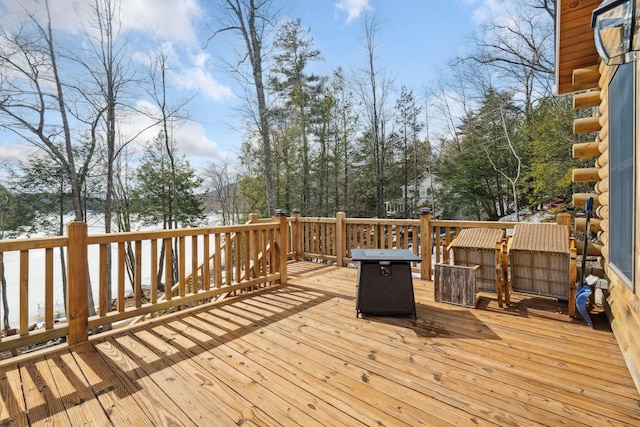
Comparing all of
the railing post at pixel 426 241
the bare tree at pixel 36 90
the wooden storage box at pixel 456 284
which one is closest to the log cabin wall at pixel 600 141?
the wooden storage box at pixel 456 284

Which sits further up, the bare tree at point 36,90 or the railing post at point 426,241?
the bare tree at point 36,90

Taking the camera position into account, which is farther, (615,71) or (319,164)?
(319,164)

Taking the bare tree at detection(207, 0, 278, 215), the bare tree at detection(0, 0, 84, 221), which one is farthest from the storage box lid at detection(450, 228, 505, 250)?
the bare tree at detection(0, 0, 84, 221)

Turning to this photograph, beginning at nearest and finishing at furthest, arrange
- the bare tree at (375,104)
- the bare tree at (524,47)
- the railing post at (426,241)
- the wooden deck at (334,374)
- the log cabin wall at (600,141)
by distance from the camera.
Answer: the wooden deck at (334,374), the log cabin wall at (600,141), the railing post at (426,241), the bare tree at (524,47), the bare tree at (375,104)

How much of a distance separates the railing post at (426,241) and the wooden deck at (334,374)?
1.36m

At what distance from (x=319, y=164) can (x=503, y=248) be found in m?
11.9

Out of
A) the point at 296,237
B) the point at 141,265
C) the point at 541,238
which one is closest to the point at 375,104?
the point at 296,237

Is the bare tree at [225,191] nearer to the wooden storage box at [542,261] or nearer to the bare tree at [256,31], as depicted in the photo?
the bare tree at [256,31]

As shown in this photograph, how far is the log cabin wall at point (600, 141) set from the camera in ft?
6.05

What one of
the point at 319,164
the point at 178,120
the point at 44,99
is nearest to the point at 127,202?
the point at 178,120

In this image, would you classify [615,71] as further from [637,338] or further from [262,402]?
[262,402]

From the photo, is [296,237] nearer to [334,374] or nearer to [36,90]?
[334,374]

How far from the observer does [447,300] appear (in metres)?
3.33

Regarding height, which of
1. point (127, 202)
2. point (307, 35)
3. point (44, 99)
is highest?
point (307, 35)
